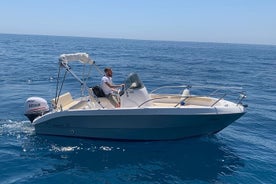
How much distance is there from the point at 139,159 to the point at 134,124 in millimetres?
1172

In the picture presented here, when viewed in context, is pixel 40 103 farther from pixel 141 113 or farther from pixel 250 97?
pixel 250 97

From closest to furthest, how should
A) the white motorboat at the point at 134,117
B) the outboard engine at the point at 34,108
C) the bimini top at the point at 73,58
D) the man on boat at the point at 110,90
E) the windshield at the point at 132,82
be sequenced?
the white motorboat at the point at 134,117
the windshield at the point at 132,82
the man on boat at the point at 110,90
the bimini top at the point at 73,58
the outboard engine at the point at 34,108

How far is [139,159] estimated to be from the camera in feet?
31.1

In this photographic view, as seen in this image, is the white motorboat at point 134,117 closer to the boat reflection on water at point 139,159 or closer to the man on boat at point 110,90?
the man on boat at point 110,90

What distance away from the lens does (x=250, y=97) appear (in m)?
18.7

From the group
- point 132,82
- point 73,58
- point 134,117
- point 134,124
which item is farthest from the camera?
point 73,58

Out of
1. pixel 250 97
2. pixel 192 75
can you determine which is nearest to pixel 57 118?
pixel 250 97

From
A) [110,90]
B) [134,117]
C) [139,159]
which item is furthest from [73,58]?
[139,159]

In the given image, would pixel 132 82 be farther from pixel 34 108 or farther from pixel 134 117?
pixel 34 108

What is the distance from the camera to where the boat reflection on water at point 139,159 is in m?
8.51

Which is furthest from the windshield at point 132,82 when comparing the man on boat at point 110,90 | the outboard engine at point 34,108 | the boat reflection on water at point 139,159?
the outboard engine at point 34,108

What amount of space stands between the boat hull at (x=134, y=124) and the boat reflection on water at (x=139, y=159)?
0.26m

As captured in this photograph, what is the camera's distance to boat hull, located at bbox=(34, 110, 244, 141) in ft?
32.8

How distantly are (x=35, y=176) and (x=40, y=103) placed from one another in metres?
3.65
